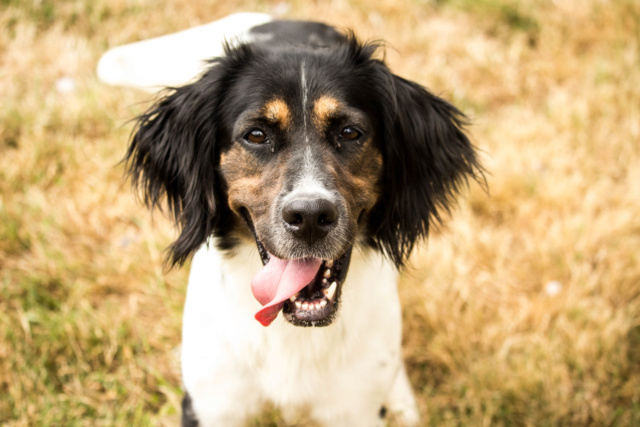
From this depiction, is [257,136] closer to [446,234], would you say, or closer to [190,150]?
[190,150]

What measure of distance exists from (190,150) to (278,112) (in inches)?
14.6

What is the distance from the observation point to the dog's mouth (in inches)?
82.1

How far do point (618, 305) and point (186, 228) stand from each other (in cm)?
226

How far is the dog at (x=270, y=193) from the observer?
7.16ft

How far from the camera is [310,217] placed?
1958mm

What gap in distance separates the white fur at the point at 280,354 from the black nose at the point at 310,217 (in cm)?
39

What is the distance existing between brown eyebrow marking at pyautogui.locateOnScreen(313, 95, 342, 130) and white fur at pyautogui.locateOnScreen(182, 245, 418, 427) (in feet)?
1.68

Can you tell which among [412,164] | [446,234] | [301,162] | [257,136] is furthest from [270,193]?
[446,234]

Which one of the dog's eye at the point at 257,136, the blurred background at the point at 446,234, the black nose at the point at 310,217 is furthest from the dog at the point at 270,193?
the blurred background at the point at 446,234

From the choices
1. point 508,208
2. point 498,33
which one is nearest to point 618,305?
point 508,208

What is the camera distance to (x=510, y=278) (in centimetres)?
346

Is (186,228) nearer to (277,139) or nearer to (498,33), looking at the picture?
(277,139)

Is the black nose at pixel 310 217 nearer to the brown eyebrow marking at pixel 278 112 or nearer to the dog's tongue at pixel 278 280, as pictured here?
the dog's tongue at pixel 278 280

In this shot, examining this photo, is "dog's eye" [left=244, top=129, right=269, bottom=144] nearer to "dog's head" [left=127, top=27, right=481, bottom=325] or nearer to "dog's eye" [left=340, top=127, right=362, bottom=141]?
"dog's head" [left=127, top=27, right=481, bottom=325]
